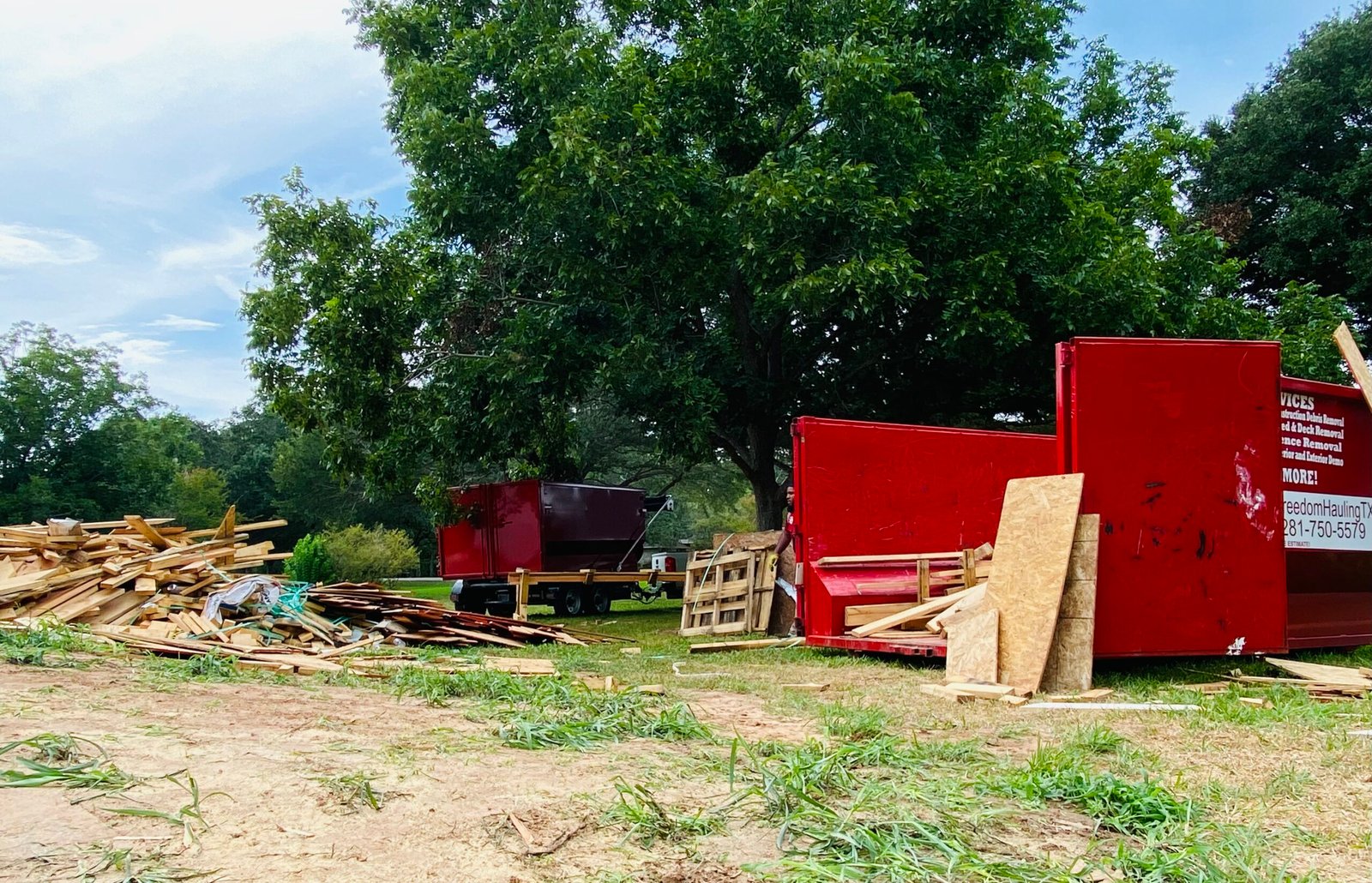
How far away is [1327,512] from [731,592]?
759 cm

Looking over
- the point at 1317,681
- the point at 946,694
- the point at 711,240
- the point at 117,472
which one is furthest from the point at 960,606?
the point at 117,472

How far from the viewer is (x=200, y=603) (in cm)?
1078

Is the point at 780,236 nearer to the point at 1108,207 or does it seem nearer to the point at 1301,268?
the point at 1108,207

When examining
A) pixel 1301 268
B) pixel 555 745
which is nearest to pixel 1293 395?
pixel 555 745

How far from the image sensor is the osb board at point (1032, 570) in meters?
7.35

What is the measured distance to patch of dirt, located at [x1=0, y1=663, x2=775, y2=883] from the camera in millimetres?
2926

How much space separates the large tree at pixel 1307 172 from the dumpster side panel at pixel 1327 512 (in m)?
18.4

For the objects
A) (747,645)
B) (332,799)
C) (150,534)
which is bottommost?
(747,645)

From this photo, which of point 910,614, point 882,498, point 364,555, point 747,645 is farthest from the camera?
point 364,555

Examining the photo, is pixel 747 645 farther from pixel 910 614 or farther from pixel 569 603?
pixel 569 603

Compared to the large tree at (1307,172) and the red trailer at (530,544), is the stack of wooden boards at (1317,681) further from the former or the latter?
the large tree at (1307,172)

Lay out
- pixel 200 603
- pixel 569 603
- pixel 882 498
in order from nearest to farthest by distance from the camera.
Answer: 1. pixel 200 603
2. pixel 882 498
3. pixel 569 603

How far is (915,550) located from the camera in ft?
37.9

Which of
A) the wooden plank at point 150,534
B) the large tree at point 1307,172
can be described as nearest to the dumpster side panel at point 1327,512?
the wooden plank at point 150,534
